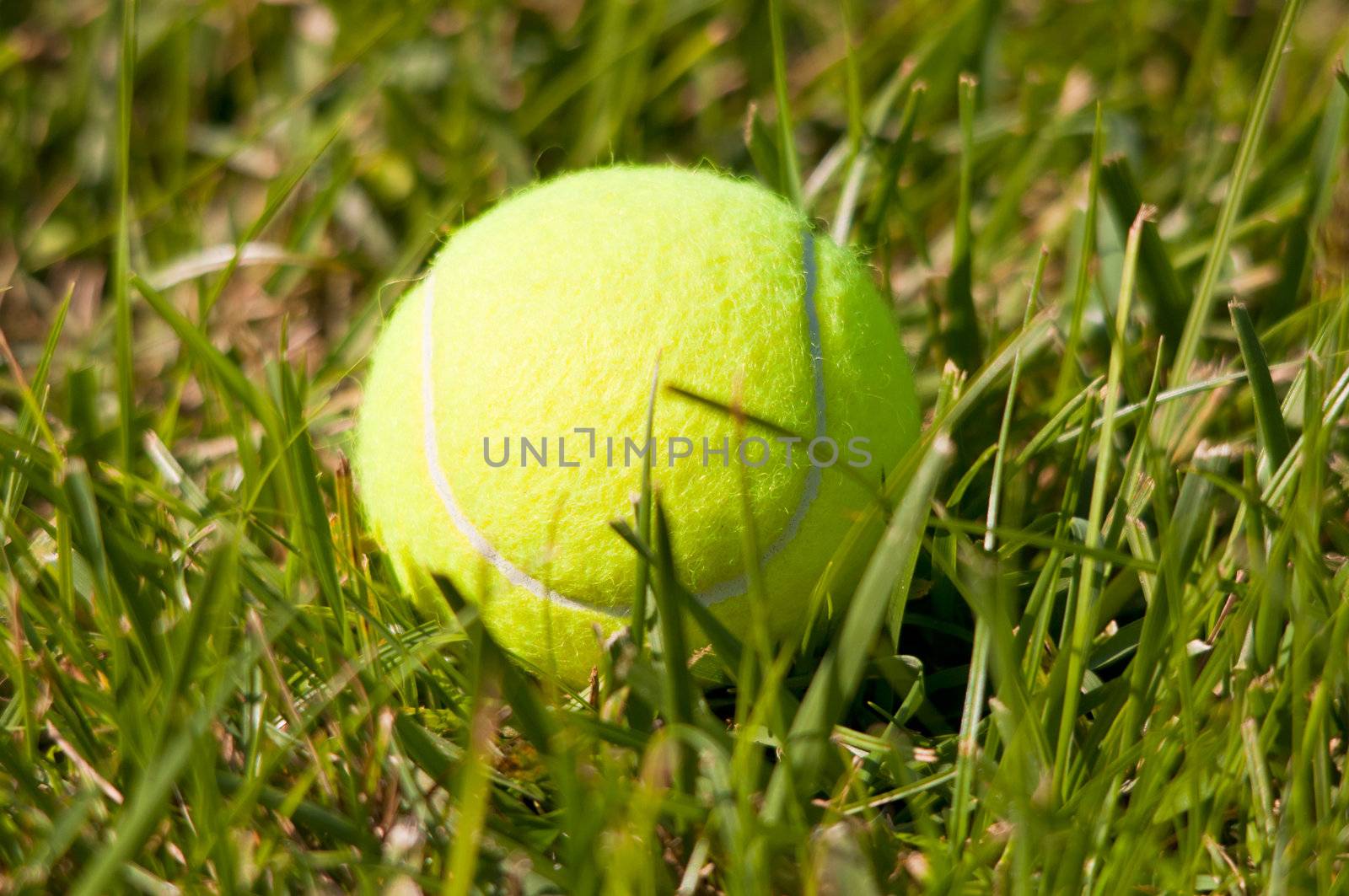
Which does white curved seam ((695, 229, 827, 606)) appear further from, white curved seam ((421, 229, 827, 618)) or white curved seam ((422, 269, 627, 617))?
white curved seam ((422, 269, 627, 617))

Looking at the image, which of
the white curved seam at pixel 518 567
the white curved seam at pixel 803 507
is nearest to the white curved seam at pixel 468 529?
the white curved seam at pixel 518 567

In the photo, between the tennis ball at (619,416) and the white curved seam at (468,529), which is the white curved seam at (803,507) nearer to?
the tennis ball at (619,416)

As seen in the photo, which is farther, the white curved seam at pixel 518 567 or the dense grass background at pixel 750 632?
the white curved seam at pixel 518 567

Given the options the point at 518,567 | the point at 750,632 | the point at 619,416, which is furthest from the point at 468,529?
the point at 750,632

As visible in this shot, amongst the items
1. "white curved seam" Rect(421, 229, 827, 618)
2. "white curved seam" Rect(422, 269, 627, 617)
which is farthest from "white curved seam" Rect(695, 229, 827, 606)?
"white curved seam" Rect(422, 269, 627, 617)

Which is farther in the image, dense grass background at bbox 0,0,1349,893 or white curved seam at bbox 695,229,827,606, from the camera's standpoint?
→ white curved seam at bbox 695,229,827,606
